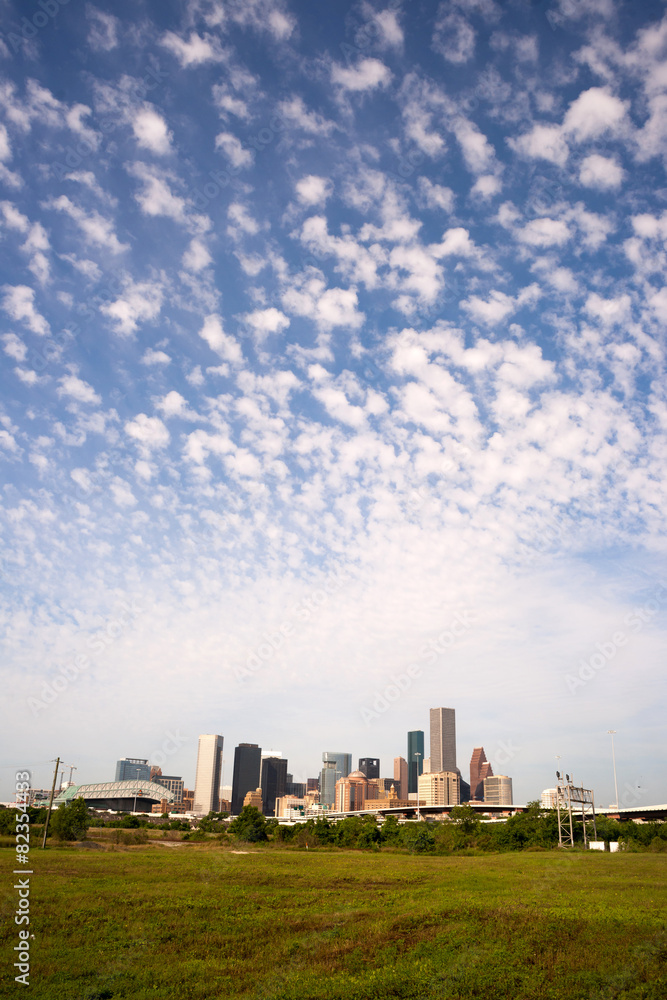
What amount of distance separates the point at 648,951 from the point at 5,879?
109 ft

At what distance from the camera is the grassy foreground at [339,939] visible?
16.5 m

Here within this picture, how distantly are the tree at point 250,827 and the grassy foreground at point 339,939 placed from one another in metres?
67.4

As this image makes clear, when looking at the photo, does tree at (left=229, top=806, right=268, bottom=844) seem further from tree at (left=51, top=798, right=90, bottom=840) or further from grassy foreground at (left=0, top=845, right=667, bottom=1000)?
grassy foreground at (left=0, top=845, right=667, bottom=1000)

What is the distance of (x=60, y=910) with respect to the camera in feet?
85.1

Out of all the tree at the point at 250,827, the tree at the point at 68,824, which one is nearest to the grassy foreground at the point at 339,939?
the tree at the point at 68,824

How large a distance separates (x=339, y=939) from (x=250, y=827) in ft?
287

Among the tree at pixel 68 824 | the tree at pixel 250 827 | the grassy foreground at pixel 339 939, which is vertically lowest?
the tree at pixel 250 827

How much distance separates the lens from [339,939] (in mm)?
21844

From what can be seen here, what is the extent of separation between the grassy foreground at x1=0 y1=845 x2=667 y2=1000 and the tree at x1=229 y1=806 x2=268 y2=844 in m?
67.4

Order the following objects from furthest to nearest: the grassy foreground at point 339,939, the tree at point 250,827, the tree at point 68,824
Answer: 1. the tree at point 250,827
2. the tree at point 68,824
3. the grassy foreground at point 339,939

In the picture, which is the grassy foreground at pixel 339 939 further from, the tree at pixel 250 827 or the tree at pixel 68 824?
the tree at pixel 250 827

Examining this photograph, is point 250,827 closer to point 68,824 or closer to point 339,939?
point 68,824

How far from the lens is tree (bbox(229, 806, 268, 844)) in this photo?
98.8m

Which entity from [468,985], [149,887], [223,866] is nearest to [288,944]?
[468,985]
